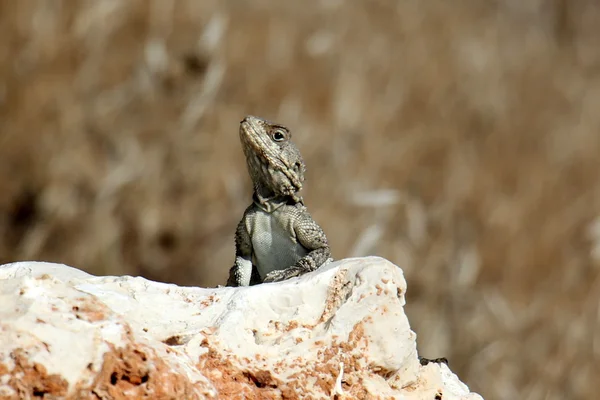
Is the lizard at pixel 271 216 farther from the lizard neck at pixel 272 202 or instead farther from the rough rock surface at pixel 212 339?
the rough rock surface at pixel 212 339

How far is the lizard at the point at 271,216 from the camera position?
5.14 meters

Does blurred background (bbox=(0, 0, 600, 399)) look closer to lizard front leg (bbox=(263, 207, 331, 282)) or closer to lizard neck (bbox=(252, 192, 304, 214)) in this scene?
lizard neck (bbox=(252, 192, 304, 214))

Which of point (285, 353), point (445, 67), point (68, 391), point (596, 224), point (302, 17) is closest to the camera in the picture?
point (68, 391)

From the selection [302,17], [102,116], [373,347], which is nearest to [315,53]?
[302,17]

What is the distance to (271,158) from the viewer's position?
5320mm

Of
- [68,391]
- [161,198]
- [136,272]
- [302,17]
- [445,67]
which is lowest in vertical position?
[68,391]

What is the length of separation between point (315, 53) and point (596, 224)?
2.89 m

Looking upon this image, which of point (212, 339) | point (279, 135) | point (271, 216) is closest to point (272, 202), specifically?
point (271, 216)

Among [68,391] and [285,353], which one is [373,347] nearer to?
[285,353]

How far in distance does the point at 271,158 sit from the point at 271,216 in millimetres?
278

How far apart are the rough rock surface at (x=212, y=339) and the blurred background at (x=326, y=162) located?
2991mm

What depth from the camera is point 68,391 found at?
113 inches

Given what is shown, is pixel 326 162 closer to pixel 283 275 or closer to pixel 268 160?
pixel 268 160

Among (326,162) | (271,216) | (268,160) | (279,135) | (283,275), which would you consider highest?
(326,162)
